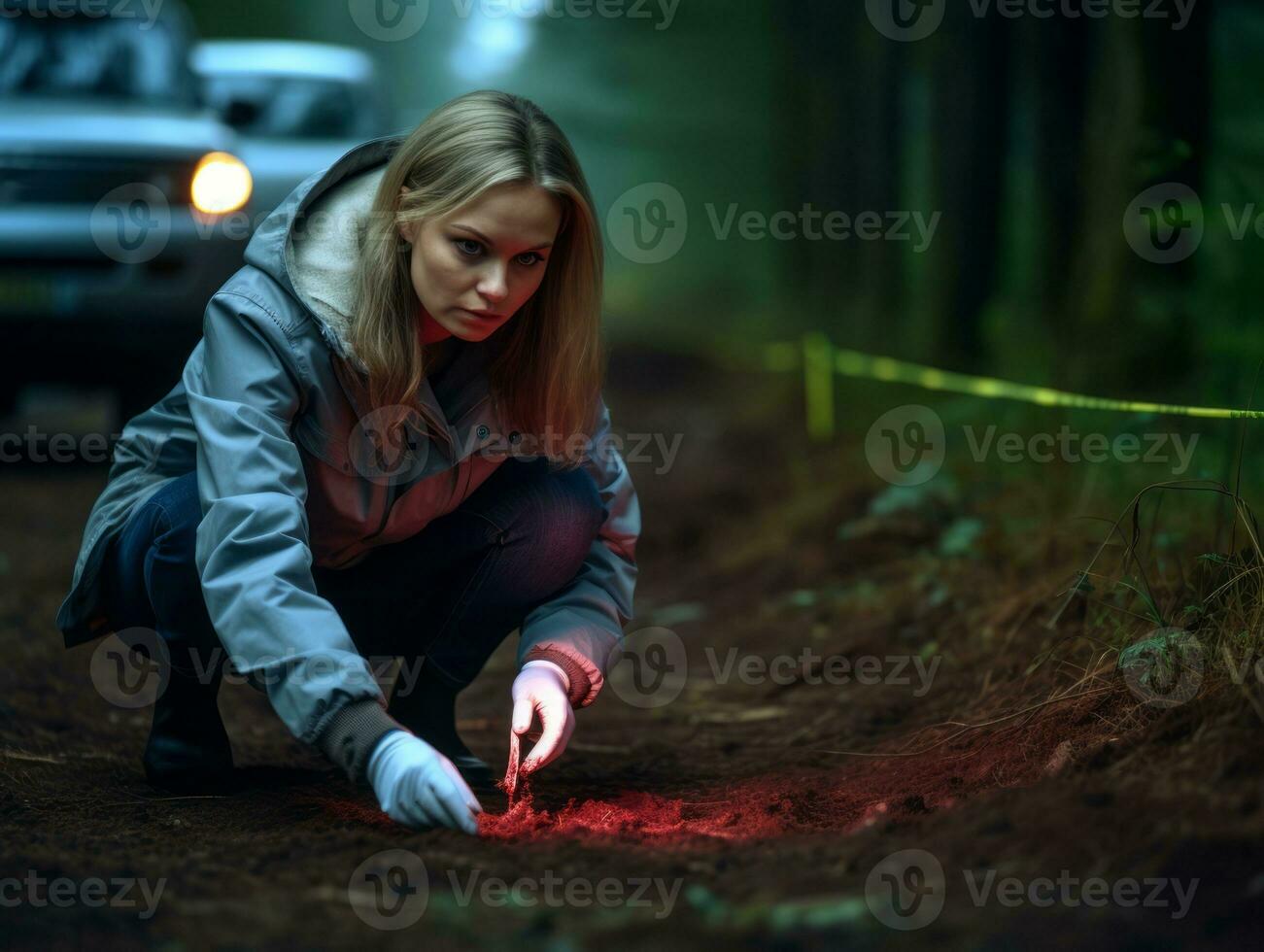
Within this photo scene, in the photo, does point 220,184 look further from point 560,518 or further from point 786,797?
point 786,797

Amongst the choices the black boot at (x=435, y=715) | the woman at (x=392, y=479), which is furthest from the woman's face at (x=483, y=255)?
the black boot at (x=435, y=715)

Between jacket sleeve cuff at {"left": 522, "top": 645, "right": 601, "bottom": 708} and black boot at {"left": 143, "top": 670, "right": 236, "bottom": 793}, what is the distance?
1.95 feet

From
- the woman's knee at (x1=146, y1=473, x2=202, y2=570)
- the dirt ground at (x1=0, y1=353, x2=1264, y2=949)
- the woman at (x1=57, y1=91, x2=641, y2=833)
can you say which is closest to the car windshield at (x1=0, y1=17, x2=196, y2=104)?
the dirt ground at (x1=0, y1=353, x2=1264, y2=949)

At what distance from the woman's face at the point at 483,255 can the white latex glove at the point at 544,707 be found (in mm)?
610

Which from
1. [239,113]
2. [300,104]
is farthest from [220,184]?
[300,104]

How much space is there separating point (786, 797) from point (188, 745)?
112cm

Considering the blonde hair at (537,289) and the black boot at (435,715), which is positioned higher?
the blonde hair at (537,289)

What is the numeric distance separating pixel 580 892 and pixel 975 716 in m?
1.21

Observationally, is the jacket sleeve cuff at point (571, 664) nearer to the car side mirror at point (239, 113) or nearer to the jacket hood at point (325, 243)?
the jacket hood at point (325, 243)

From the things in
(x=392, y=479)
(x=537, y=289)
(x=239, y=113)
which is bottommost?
(x=392, y=479)

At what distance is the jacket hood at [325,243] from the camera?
6.98ft

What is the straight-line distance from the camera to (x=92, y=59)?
5.70 m

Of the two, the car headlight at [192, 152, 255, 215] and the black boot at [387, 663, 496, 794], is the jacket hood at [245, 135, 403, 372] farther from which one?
the car headlight at [192, 152, 255, 215]

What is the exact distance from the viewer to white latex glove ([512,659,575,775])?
2215mm
